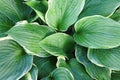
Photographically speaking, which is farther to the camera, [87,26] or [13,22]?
[13,22]

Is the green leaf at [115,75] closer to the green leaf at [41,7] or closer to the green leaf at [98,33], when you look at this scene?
the green leaf at [98,33]

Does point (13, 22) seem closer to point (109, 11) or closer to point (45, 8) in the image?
point (45, 8)

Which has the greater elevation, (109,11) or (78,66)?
(109,11)

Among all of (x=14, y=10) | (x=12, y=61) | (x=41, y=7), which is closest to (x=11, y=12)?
(x=14, y=10)

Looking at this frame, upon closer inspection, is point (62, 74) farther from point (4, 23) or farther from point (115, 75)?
point (4, 23)

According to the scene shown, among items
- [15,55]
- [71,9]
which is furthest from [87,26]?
[15,55]

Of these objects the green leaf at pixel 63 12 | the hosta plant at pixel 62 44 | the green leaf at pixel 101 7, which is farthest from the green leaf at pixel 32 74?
the green leaf at pixel 101 7

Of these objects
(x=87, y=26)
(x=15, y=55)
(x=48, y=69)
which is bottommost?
(x=48, y=69)
